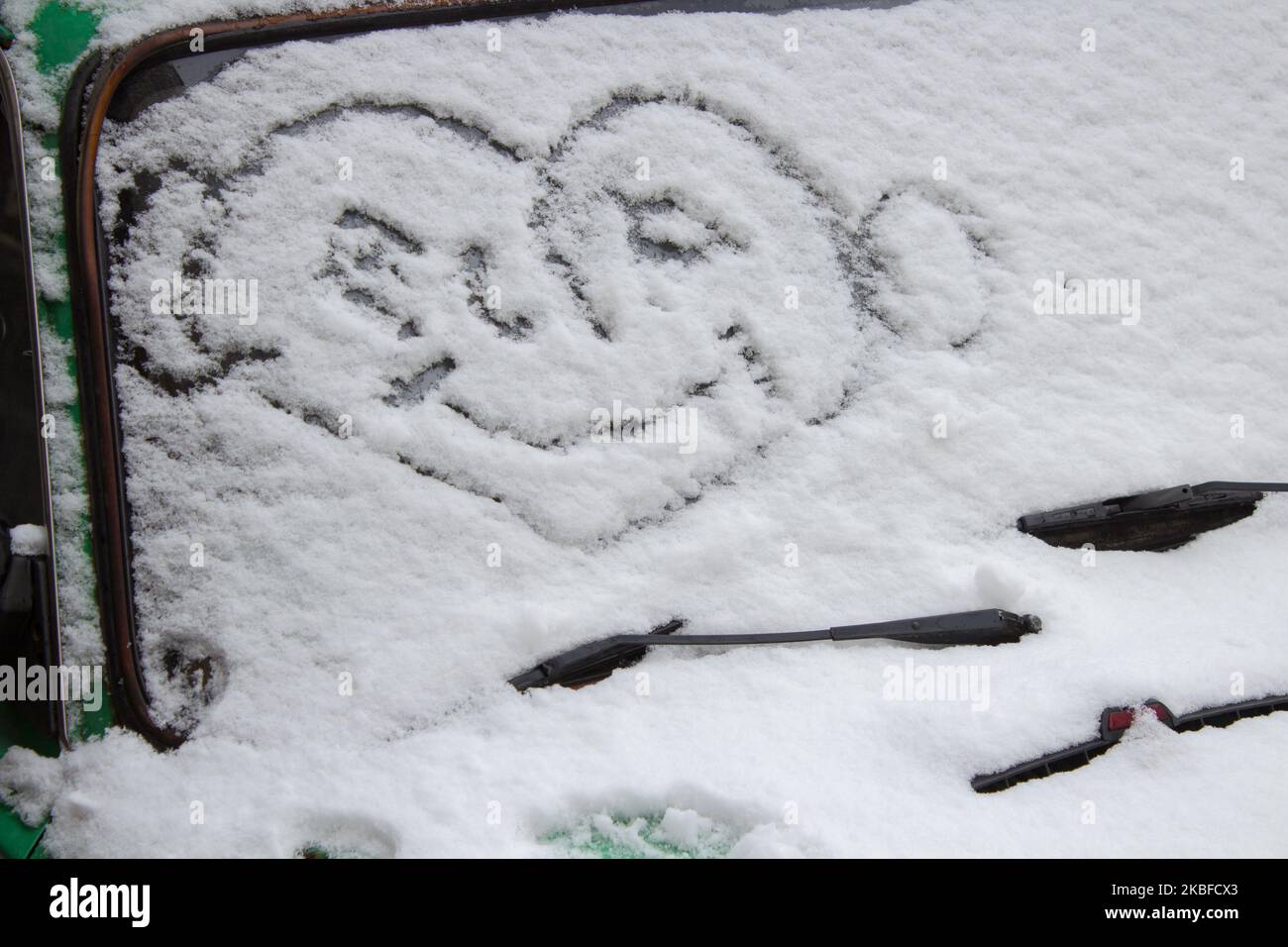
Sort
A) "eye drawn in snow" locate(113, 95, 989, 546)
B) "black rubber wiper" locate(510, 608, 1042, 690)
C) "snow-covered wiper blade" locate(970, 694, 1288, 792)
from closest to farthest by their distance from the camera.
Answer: "snow-covered wiper blade" locate(970, 694, 1288, 792)
"black rubber wiper" locate(510, 608, 1042, 690)
"eye drawn in snow" locate(113, 95, 989, 546)

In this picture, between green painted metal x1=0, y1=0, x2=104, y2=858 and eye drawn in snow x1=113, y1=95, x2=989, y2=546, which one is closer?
green painted metal x1=0, y1=0, x2=104, y2=858

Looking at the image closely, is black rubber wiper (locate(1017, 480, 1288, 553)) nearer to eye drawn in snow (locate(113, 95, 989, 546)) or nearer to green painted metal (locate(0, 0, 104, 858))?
eye drawn in snow (locate(113, 95, 989, 546))

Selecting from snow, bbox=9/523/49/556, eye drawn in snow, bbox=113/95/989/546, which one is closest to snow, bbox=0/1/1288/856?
eye drawn in snow, bbox=113/95/989/546

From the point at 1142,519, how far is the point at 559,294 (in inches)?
50.8

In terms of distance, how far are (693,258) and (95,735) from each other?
153 cm

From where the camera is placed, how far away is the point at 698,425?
198 cm

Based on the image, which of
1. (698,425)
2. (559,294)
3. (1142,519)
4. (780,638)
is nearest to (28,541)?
(559,294)

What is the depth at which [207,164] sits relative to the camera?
199 cm

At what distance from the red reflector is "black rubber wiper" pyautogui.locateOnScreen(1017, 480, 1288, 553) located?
0.37 m

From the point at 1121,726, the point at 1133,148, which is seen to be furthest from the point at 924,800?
the point at 1133,148

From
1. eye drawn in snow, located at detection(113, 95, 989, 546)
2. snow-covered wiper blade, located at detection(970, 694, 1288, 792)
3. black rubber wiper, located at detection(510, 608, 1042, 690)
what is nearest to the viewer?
snow-covered wiper blade, located at detection(970, 694, 1288, 792)

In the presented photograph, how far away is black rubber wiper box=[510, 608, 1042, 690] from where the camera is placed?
1.84m

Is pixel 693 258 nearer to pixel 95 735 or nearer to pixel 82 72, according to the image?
pixel 82 72

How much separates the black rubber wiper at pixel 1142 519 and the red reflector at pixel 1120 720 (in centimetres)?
37
